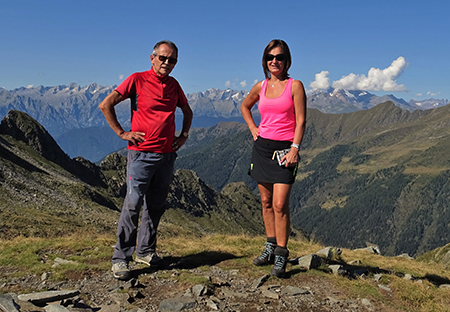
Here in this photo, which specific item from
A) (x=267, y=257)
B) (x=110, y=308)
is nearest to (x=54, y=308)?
(x=110, y=308)

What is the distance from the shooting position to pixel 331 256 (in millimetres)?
13781

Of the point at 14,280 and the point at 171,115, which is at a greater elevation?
the point at 171,115

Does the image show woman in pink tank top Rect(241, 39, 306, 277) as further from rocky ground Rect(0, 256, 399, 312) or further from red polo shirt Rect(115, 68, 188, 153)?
red polo shirt Rect(115, 68, 188, 153)

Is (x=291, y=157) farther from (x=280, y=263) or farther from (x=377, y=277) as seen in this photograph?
(x=377, y=277)

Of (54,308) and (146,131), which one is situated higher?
(146,131)

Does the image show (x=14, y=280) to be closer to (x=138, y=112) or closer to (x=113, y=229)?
(x=138, y=112)

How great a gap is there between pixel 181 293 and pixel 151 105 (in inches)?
178

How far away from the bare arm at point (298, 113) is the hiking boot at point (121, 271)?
490cm

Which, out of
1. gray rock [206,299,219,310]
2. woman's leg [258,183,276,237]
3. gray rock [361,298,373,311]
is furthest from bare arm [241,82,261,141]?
gray rock [361,298,373,311]

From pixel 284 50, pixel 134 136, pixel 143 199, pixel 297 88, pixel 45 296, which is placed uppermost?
pixel 284 50

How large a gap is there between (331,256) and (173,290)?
25.2ft

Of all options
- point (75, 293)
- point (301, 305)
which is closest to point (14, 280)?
point (75, 293)

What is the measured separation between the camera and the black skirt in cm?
909

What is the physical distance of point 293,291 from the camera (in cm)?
847
